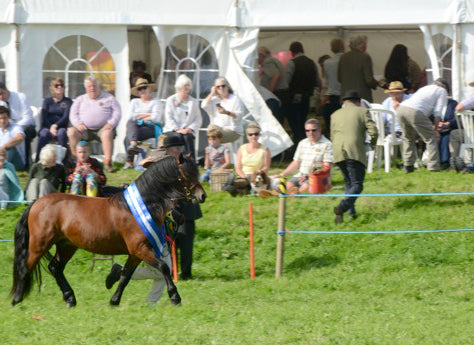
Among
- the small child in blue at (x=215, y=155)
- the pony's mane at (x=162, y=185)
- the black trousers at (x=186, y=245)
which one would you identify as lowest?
the black trousers at (x=186, y=245)

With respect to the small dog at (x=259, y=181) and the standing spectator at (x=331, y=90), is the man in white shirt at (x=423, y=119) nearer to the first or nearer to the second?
the small dog at (x=259, y=181)

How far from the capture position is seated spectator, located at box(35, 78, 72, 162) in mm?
16297

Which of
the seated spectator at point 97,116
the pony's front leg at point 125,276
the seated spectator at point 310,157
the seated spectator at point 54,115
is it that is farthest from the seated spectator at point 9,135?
the pony's front leg at point 125,276

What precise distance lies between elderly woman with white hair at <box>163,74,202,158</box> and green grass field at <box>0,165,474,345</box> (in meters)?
1.05

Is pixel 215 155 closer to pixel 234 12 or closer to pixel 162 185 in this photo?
pixel 234 12

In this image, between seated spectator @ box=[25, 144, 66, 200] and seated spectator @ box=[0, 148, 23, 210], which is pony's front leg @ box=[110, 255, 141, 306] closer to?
seated spectator @ box=[25, 144, 66, 200]

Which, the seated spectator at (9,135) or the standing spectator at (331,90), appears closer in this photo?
the seated spectator at (9,135)

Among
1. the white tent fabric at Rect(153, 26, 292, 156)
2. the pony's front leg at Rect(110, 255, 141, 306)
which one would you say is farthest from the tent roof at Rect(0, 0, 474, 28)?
the pony's front leg at Rect(110, 255, 141, 306)

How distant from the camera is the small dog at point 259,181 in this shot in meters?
14.8

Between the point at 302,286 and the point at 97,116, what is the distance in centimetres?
595

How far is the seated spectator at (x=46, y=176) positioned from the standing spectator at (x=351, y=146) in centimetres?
359

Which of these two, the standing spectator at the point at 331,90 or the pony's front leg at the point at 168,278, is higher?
the standing spectator at the point at 331,90

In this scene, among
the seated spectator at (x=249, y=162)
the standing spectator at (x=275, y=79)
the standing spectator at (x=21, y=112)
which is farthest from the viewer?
the standing spectator at (x=275, y=79)

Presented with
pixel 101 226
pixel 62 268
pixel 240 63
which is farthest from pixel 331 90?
pixel 101 226
